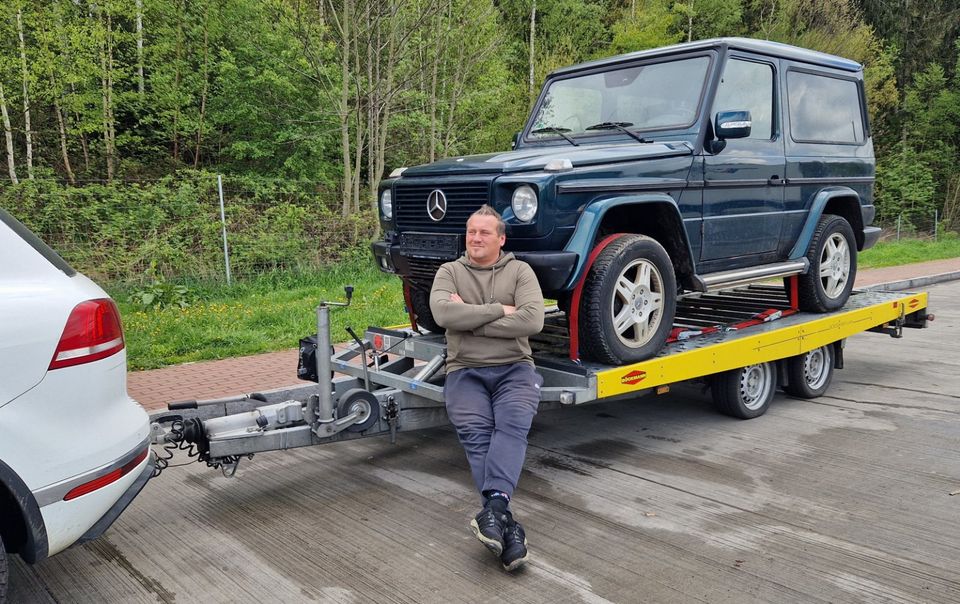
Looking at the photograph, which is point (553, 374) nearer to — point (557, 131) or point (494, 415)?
point (494, 415)

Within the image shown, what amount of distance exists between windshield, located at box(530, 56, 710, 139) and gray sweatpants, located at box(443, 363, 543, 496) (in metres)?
2.31

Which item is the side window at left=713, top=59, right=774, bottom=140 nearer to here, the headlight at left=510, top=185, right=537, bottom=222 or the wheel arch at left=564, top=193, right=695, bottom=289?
the wheel arch at left=564, top=193, right=695, bottom=289

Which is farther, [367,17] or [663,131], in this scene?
[367,17]

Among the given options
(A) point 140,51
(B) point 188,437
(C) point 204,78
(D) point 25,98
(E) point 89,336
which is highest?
(A) point 140,51

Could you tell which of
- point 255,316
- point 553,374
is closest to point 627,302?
point 553,374

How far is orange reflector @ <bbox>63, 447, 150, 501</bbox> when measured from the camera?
2.76 metres

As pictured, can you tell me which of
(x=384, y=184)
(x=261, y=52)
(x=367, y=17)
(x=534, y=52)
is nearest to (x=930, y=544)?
(x=384, y=184)

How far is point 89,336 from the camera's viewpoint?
9.33 ft

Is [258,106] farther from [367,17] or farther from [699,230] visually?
[699,230]

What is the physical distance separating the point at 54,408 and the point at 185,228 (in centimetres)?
955

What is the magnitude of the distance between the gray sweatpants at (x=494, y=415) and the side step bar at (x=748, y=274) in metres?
1.70

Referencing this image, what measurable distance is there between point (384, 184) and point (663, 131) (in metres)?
1.99

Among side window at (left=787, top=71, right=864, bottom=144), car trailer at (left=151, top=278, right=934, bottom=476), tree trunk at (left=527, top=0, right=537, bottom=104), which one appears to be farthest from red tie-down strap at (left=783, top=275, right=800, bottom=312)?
tree trunk at (left=527, top=0, right=537, bottom=104)

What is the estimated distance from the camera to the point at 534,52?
26562 mm
